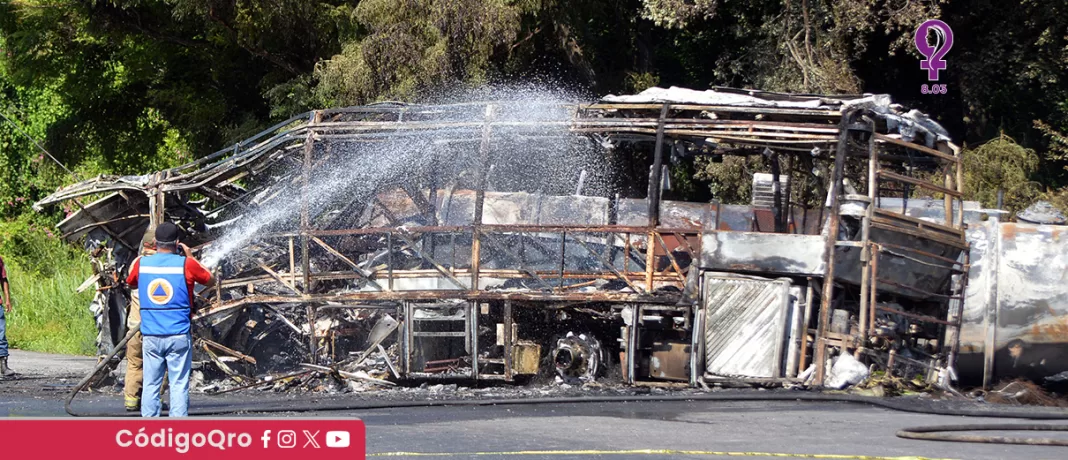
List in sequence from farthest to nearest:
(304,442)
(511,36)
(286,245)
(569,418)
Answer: (511,36) → (286,245) → (569,418) → (304,442)

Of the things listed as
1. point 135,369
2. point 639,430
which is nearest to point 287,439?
point 639,430

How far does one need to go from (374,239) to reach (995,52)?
11818 millimetres

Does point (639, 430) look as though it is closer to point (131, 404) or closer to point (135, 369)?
point (131, 404)

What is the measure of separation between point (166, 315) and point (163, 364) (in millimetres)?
406

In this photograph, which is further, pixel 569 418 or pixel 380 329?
pixel 380 329

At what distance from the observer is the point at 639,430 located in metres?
10.2

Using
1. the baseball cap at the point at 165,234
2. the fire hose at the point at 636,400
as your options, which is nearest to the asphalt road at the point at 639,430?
the fire hose at the point at 636,400

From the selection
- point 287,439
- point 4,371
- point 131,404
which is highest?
point 287,439

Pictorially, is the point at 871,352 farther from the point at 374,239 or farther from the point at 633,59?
the point at 633,59

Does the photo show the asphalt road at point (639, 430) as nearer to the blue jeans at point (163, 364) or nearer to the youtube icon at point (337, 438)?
the blue jeans at point (163, 364)

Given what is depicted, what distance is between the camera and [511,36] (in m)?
20.3

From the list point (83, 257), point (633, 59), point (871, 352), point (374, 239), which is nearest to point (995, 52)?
point (633, 59)

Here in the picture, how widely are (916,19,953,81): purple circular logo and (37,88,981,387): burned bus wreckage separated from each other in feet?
16.1

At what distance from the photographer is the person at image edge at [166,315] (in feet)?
30.7
